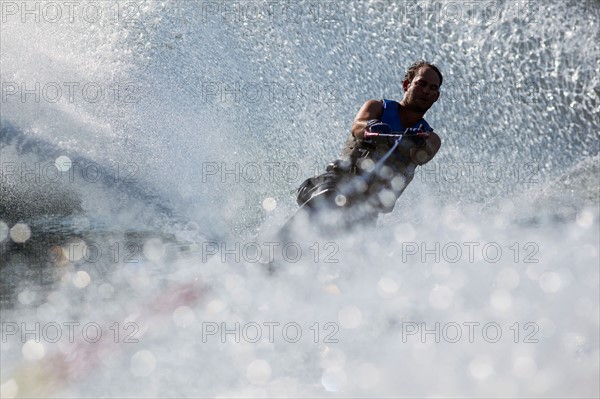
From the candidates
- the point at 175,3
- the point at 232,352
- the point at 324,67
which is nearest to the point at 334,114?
the point at 324,67

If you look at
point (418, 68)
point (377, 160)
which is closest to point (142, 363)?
point (377, 160)

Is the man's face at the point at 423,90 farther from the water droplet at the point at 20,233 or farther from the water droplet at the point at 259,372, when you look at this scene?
the water droplet at the point at 20,233

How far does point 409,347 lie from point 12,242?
2.50 metres

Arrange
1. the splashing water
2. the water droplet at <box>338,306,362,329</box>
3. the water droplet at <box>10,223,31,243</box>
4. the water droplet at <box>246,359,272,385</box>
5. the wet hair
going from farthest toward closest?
the water droplet at <box>10,223,31,243</box>, the wet hair, the water droplet at <box>338,306,362,329</box>, the splashing water, the water droplet at <box>246,359,272,385</box>

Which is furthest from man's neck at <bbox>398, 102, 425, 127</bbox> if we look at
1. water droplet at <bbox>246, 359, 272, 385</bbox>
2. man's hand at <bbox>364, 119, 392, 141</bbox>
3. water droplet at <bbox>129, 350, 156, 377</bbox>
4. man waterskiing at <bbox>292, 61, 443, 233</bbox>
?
water droplet at <bbox>129, 350, 156, 377</bbox>

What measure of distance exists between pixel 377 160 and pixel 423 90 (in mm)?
508

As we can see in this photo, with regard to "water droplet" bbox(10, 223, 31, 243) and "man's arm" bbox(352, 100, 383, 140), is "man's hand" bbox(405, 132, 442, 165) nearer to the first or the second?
"man's arm" bbox(352, 100, 383, 140)

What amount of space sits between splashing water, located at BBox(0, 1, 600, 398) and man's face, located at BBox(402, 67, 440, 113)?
2.65 feet

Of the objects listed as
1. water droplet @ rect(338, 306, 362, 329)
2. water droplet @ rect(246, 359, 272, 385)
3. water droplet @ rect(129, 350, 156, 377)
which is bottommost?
water droplet @ rect(246, 359, 272, 385)

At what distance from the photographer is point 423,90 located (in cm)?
420

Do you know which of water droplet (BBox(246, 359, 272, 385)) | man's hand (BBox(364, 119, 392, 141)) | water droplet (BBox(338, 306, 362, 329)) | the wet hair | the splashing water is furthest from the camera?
the wet hair

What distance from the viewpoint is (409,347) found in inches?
129

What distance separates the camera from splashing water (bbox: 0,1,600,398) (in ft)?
10.1

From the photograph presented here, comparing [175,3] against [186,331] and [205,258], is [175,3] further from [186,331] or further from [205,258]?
[186,331]
